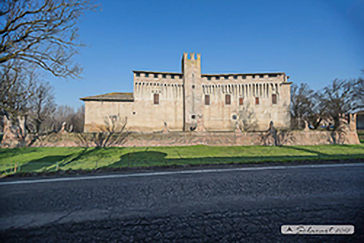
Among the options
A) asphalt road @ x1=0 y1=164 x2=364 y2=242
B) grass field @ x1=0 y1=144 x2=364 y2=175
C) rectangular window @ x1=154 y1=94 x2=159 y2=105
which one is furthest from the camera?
rectangular window @ x1=154 y1=94 x2=159 y2=105

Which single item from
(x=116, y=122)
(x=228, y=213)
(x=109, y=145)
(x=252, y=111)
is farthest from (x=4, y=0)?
(x=252, y=111)

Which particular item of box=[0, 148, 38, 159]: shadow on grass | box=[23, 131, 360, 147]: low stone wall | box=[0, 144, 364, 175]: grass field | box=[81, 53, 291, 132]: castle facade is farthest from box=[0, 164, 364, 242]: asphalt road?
box=[81, 53, 291, 132]: castle facade

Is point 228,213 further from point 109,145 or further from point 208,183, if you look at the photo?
point 109,145

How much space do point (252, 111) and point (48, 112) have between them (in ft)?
121

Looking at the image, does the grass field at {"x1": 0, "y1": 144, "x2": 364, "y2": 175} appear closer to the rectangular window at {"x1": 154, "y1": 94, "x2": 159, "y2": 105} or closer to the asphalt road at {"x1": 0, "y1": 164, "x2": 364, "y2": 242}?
the asphalt road at {"x1": 0, "y1": 164, "x2": 364, "y2": 242}

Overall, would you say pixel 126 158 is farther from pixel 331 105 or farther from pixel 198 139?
pixel 331 105

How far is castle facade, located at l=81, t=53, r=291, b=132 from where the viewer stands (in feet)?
117

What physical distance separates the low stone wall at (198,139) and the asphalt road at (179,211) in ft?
50.4

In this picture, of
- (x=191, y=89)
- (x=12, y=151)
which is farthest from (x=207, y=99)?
(x=12, y=151)

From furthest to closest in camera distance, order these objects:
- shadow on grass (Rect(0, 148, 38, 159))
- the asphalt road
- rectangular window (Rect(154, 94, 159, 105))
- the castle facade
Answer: rectangular window (Rect(154, 94, 159, 105)), the castle facade, shadow on grass (Rect(0, 148, 38, 159)), the asphalt road

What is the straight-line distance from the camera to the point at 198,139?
21.0 metres

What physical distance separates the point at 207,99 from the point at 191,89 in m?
3.64

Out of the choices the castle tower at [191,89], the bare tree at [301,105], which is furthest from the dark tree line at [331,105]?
the castle tower at [191,89]

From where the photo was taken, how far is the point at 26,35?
30.2ft
